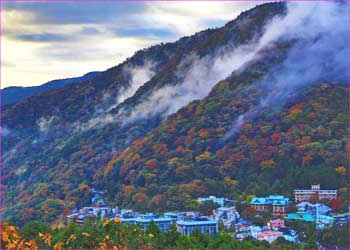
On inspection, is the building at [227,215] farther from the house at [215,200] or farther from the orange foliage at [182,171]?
the orange foliage at [182,171]

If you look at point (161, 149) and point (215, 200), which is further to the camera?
point (161, 149)

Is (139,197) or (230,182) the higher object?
(230,182)

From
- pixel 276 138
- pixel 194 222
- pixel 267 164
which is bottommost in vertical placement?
pixel 194 222

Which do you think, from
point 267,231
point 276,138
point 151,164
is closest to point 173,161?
point 151,164

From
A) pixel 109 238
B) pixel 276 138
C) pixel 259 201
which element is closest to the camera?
pixel 109 238

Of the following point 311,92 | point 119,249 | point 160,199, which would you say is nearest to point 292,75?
point 311,92

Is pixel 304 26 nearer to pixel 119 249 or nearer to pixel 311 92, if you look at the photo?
pixel 311 92

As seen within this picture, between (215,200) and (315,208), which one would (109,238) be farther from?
(215,200)

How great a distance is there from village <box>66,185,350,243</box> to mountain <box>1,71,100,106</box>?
126 feet

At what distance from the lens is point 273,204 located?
100ft

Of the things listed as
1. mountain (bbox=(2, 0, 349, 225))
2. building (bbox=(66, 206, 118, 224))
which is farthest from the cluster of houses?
building (bbox=(66, 206, 118, 224))

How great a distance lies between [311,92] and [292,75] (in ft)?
10.5

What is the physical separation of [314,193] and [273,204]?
166 cm

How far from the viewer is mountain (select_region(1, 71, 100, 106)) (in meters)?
72.0
